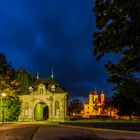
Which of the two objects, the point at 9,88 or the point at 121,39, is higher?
the point at 9,88

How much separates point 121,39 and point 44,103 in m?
95.3

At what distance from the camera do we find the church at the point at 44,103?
111 m

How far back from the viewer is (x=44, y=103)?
11488cm

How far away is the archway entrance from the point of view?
4478 inches

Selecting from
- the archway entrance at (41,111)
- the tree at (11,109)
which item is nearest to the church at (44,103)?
the archway entrance at (41,111)

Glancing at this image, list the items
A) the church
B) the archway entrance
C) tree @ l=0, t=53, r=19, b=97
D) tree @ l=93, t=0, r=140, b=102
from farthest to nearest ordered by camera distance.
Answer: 1. the archway entrance
2. the church
3. tree @ l=0, t=53, r=19, b=97
4. tree @ l=93, t=0, r=140, b=102

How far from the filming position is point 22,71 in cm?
11662

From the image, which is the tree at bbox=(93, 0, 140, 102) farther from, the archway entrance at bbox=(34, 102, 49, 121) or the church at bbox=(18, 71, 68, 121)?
the archway entrance at bbox=(34, 102, 49, 121)

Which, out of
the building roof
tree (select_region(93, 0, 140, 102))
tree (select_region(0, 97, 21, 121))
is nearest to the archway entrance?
the building roof

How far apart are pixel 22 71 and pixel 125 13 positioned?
320 feet

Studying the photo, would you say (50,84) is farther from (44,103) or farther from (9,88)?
(9,88)

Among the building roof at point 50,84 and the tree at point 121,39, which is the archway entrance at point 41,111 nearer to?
the building roof at point 50,84

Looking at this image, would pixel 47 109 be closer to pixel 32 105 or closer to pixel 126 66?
pixel 32 105

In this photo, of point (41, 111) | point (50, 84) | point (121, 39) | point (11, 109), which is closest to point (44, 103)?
point (41, 111)
